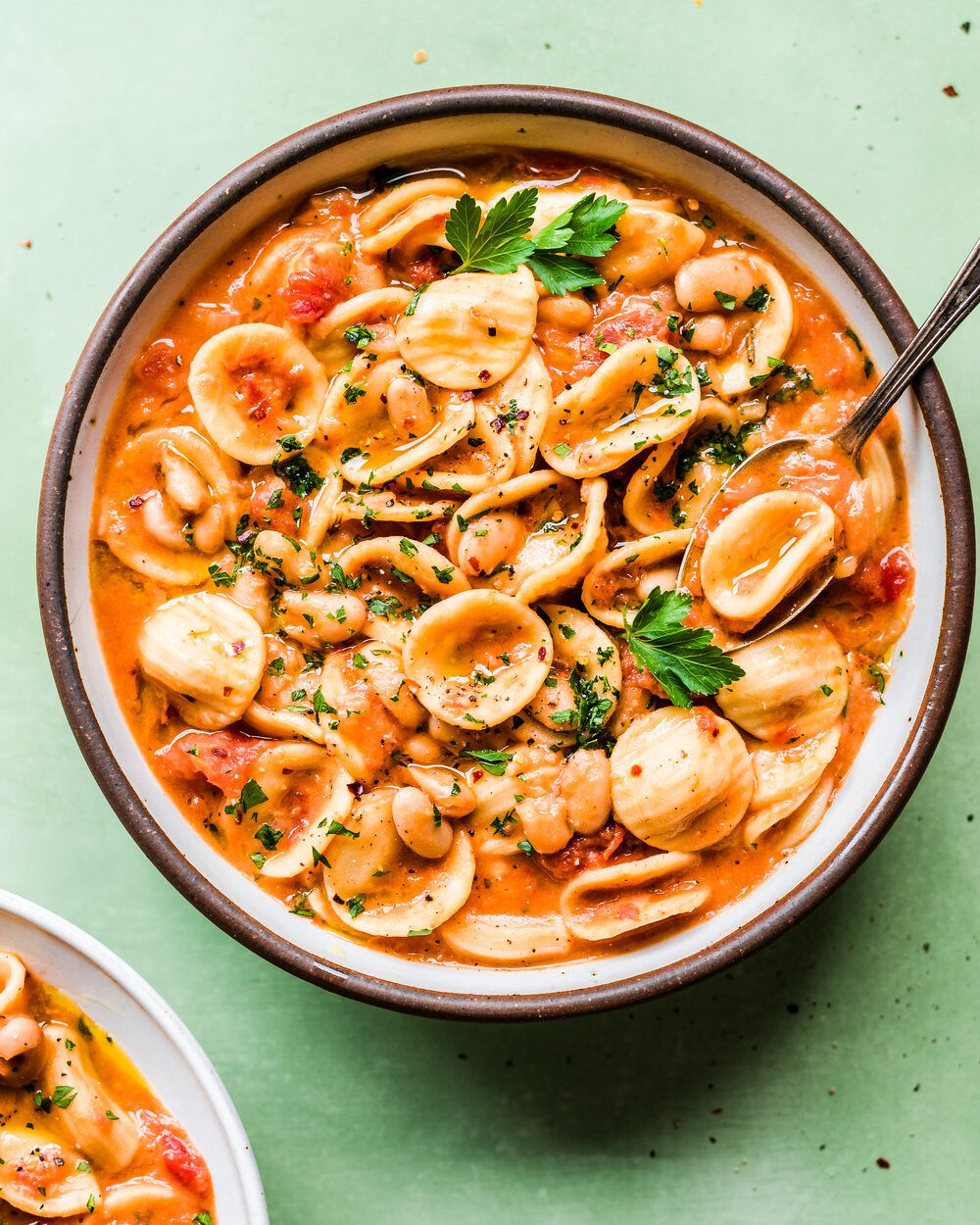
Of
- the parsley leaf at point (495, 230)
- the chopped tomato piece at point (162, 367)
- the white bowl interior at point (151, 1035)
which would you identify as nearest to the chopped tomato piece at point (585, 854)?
the white bowl interior at point (151, 1035)

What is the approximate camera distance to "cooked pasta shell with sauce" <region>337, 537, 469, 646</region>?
11.5 ft

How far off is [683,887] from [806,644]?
85 centimetres

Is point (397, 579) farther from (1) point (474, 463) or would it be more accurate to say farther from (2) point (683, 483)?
(2) point (683, 483)

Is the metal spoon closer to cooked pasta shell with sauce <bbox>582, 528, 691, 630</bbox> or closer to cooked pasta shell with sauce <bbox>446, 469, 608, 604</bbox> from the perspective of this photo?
cooked pasta shell with sauce <bbox>582, 528, 691, 630</bbox>

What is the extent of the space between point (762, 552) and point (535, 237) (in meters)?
1.16

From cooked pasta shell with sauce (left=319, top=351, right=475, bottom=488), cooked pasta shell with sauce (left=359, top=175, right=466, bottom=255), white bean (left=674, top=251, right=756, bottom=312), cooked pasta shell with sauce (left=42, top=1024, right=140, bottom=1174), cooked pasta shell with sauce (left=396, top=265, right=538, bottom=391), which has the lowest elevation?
cooked pasta shell with sauce (left=42, top=1024, right=140, bottom=1174)

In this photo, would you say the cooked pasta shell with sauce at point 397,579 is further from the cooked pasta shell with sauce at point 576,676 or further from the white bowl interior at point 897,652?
the white bowl interior at point 897,652

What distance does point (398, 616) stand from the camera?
361 cm

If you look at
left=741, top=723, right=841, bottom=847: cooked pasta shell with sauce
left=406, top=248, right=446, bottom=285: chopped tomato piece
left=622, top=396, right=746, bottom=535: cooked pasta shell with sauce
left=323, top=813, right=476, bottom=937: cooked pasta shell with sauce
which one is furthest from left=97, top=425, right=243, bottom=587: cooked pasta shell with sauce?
left=741, top=723, right=841, bottom=847: cooked pasta shell with sauce

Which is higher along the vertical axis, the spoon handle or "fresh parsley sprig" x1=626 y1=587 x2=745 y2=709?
the spoon handle

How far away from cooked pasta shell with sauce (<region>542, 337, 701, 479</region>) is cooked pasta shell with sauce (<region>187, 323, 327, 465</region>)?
2.47 ft

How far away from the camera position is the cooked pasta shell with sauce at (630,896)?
348cm

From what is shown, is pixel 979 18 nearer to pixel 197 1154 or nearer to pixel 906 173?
pixel 906 173

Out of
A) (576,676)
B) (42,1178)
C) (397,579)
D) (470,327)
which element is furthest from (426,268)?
(42,1178)
